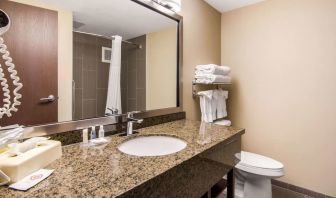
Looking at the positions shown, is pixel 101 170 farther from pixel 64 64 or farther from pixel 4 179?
pixel 64 64

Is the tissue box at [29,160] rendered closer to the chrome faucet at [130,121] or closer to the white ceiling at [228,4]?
the chrome faucet at [130,121]

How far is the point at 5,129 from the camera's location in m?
0.77

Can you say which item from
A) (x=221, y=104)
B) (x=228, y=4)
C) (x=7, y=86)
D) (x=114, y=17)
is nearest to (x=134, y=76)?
(x=114, y=17)

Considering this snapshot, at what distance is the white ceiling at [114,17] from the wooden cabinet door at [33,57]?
0.12 meters

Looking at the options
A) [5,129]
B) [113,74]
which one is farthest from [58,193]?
[113,74]

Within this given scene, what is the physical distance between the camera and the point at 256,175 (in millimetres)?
1588

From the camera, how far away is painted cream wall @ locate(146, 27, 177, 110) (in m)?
1.47

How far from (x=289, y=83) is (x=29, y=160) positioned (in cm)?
214

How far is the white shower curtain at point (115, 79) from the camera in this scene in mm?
1201

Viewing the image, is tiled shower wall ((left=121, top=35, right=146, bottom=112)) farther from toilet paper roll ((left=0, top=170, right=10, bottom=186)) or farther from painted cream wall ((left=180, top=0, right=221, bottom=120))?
toilet paper roll ((left=0, top=170, right=10, bottom=186))

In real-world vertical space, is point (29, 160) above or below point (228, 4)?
below

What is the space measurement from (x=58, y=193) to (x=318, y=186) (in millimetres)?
2213

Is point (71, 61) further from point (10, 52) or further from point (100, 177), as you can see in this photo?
point (100, 177)

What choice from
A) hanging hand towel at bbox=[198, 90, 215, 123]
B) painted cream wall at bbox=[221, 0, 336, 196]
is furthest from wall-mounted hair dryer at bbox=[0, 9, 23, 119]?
painted cream wall at bbox=[221, 0, 336, 196]
